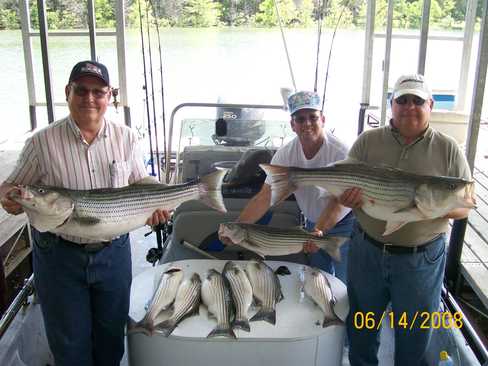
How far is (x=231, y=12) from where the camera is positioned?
17.1 feet

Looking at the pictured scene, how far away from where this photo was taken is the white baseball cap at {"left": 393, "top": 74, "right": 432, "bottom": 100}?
2449 mm

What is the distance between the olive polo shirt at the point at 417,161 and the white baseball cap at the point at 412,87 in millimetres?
176

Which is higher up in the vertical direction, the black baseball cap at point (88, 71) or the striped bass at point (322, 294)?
the black baseball cap at point (88, 71)

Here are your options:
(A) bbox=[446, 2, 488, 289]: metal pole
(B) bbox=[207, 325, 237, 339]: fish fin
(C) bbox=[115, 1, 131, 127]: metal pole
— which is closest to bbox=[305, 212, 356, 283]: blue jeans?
(A) bbox=[446, 2, 488, 289]: metal pole

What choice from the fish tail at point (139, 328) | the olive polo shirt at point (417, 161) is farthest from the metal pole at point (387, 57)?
the fish tail at point (139, 328)

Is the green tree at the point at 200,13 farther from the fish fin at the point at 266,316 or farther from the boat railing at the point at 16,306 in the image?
the fish fin at the point at 266,316

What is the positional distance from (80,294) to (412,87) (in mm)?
1886

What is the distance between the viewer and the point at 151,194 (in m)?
2.42

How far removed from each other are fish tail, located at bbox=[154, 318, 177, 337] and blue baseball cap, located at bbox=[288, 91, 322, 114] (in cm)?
140

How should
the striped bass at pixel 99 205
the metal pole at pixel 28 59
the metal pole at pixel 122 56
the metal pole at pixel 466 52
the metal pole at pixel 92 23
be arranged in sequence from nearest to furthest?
the striped bass at pixel 99 205, the metal pole at pixel 92 23, the metal pole at pixel 122 56, the metal pole at pixel 28 59, the metal pole at pixel 466 52

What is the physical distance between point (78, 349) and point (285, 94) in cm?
319

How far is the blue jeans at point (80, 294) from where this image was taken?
7.79 ft

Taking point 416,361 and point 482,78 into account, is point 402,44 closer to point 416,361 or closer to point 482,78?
point 482,78

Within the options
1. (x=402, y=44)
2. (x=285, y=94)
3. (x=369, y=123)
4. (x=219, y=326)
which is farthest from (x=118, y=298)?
(x=402, y=44)
